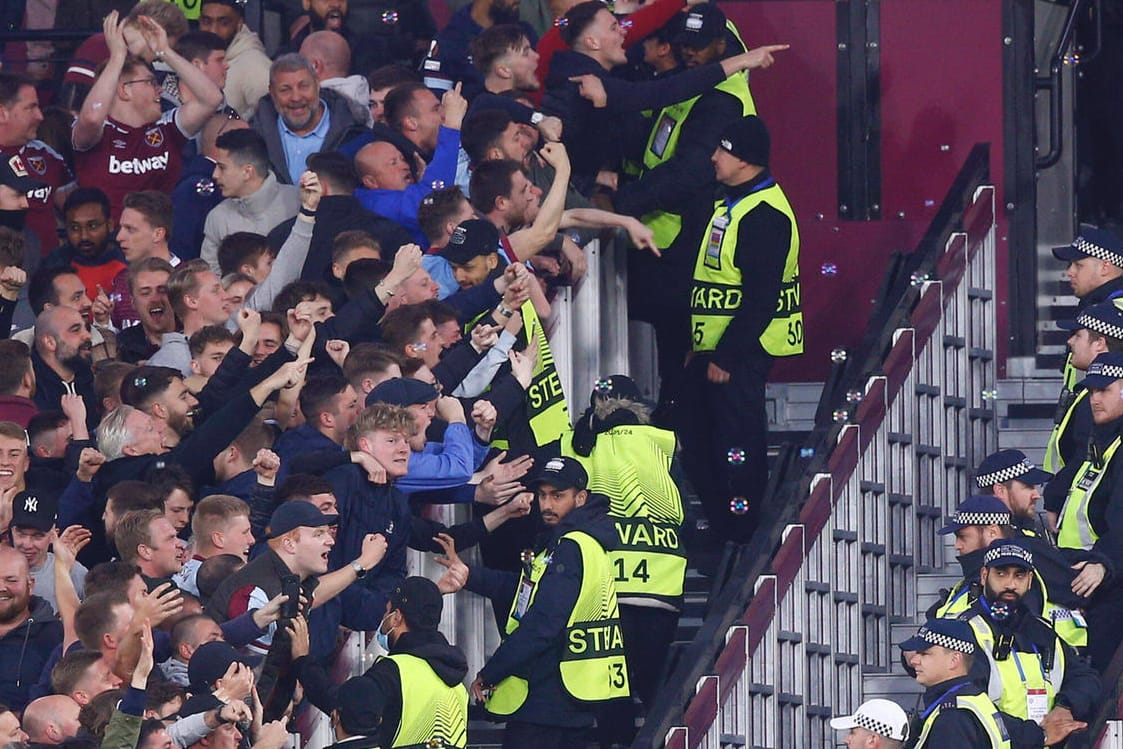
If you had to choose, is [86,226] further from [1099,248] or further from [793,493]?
[1099,248]

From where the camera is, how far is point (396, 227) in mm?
12703

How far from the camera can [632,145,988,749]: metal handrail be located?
11.5 metres

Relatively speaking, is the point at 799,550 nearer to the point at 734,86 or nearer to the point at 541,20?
the point at 734,86

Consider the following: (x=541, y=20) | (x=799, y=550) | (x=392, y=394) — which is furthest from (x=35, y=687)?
(x=541, y=20)

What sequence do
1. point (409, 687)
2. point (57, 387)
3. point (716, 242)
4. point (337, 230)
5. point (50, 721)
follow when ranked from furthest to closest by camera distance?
point (716, 242)
point (337, 230)
point (57, 387)
point (409, 687)
point (50, 721)

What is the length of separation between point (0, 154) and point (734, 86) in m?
3.69

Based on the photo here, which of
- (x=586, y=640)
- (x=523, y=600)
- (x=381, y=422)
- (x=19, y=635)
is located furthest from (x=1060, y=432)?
(x=19, y=635)

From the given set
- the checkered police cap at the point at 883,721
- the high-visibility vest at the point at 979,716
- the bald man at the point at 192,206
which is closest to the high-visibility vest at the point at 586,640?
the checkered police cap at the point at 883,721

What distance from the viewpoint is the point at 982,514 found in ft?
38.9

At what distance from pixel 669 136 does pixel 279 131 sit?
199cm

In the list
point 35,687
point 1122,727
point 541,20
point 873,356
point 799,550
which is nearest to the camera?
point 35,687

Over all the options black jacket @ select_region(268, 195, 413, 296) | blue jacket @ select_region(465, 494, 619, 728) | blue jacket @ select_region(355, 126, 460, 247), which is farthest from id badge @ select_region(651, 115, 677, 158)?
blue jacket @ select_region(465, 494, 619, 728)

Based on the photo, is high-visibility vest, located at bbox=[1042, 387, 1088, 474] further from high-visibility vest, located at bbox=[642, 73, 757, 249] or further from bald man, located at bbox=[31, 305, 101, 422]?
bald man, located at bbox=[31, 305, 101, 422]

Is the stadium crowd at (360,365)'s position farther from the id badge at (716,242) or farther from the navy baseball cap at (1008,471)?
the navy baseball cap at (1008,471)
